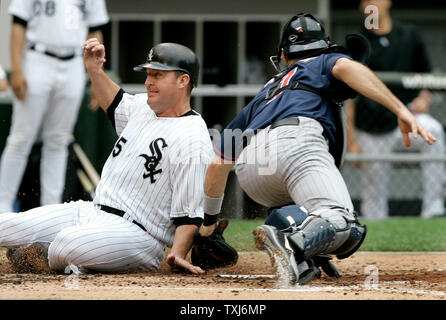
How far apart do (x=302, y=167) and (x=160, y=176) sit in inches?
32.1

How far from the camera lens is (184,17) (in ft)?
36.7

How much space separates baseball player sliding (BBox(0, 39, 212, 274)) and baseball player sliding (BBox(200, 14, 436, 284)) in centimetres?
20

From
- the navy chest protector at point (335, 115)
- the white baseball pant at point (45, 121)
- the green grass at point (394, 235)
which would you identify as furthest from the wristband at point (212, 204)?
the white baseball pant at point (45, 121)

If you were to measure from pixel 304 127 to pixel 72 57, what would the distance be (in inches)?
131

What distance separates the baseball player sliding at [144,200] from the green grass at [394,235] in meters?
1.16

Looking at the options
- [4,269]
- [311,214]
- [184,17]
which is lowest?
[4,269]

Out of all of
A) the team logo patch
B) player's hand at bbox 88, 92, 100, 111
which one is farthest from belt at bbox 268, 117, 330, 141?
player's hand at bbox 88, 92, 100, 111

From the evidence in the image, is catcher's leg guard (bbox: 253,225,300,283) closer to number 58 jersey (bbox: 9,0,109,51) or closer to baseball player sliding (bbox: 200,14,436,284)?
baseball player sliding (bbox: 200,14,436,284)

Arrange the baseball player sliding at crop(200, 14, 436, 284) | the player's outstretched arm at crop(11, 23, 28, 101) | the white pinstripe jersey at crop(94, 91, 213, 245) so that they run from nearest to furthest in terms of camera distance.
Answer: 1. the baseball player sliding at crop(200, 14, 436, 284)
2. the white pinstripe jersey at crop(94, 91, 213, 245)
3. the player's outstretched arm at crop(11, 23, 28, 101)

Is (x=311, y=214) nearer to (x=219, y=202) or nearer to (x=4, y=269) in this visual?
(x=219, y=202)

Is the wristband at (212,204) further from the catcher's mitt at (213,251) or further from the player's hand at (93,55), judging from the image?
the player's hand at (93,55)

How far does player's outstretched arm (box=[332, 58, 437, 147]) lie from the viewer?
3918mm

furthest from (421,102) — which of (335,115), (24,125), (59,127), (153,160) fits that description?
(153,160)

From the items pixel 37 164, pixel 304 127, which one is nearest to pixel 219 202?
pixel 304 127
